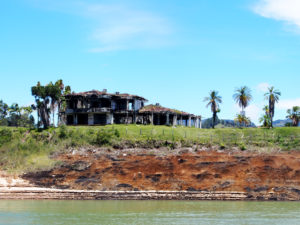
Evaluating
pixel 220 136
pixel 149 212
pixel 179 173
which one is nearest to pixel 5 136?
pixel 179 173

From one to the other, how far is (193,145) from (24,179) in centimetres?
2471

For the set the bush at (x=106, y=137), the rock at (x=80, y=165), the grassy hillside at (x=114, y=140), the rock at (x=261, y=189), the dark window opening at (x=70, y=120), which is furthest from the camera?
the dark window opening at (x=70, y=120)

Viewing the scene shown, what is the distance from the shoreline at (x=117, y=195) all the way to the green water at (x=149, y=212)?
12.5 feet

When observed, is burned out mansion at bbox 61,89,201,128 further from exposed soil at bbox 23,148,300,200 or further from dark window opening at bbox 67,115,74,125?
exposed soil at bbox 23,148,300,200

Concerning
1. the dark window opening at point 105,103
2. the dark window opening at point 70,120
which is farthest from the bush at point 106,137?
the dark window opening at point 70,120

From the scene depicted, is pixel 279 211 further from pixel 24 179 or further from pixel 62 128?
pixel 62 128

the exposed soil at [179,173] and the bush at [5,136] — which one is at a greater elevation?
the bush at [5,136]

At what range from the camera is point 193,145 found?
68625 millimetres

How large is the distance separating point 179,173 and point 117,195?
8.78 metres

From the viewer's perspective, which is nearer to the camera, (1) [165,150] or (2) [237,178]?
(2) [237,178]

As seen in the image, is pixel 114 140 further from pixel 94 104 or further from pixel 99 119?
pixel 94 104

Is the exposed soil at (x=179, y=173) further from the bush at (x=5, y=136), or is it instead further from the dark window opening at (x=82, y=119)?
the dark window opening at (x=82, y=119)

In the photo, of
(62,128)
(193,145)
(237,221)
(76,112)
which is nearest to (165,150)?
(193,145)

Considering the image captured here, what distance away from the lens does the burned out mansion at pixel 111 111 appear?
82.2 metres
